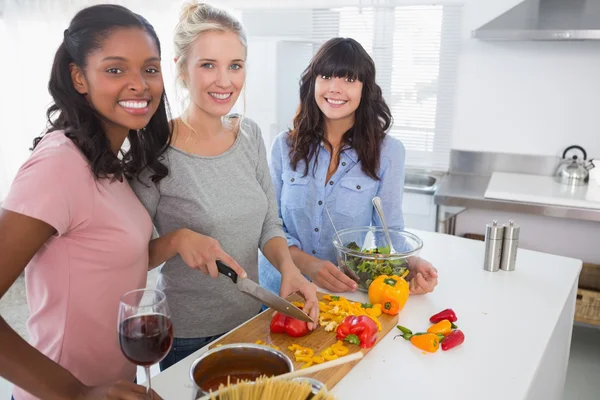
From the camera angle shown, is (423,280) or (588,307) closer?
(423,280)

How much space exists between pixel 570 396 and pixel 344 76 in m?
1.94

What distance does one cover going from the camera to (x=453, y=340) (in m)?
1.31

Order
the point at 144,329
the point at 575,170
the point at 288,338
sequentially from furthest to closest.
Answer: the point at 575,170 → the point at 288,338 → the point at 144,329

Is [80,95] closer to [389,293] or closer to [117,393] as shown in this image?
[117,393]

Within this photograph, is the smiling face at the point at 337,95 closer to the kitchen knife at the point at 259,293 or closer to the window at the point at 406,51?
the kitchen knife at the point at 259,293

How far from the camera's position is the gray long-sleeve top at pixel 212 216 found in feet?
4.63

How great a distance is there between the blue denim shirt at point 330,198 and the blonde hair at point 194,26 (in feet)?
1.85

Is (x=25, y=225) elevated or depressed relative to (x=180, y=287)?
elevated

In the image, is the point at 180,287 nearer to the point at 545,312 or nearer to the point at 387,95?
the point at 545,312

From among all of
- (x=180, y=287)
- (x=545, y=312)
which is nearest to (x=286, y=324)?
(x=180, y=287)

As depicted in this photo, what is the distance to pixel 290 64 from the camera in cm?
393

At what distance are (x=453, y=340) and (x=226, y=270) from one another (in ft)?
1.86

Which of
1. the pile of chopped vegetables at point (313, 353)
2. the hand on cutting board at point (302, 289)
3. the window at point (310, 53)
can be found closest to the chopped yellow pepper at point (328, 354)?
the pile of chopped vegetables at point (313, 353)

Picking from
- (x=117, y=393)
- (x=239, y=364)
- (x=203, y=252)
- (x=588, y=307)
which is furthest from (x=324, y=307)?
(x=588, y=307)
